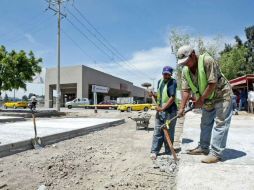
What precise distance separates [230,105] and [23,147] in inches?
200

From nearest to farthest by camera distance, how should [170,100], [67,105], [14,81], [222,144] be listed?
[222,144] < [170,100] < [14,81] < [67,105]

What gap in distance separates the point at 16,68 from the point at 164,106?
20.7 metres

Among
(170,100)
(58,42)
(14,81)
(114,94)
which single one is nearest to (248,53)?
(114,94)

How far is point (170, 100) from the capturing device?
595 cm

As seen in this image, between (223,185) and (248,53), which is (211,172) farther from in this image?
(248,53)

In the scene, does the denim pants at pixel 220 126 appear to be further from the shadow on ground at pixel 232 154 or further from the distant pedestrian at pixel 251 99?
the distant pedestrian at pixel 251 99

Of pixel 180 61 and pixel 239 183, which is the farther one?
pixel 180 61

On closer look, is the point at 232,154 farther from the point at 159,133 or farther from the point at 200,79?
the point at 159,133

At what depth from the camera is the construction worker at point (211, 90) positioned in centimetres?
399

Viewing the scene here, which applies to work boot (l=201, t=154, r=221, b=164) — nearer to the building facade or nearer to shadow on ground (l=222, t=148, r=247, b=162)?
shadow on ground (l=222, t=148, r=247, b=162)

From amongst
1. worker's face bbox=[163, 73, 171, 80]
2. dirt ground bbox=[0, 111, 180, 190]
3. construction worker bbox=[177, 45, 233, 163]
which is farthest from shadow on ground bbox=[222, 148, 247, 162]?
worker's face bbox=[163, 73, 171, 80]

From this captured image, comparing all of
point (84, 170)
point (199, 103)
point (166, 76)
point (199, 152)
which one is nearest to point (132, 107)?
point (166, 76)

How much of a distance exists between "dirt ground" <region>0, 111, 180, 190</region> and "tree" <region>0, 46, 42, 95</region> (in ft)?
57.5

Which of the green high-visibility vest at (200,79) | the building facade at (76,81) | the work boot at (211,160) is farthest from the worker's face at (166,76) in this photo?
the building facade at (76,81)
